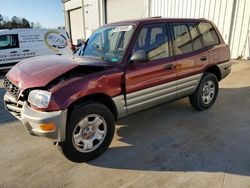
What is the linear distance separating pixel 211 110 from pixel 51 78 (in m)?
3.47

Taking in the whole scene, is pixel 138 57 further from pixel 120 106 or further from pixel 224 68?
pixel 224 68

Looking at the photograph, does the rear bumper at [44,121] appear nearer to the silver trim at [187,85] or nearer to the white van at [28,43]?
the silver trim at [187,85]

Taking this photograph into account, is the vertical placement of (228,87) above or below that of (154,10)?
below

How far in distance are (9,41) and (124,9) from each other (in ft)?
A: 25.6

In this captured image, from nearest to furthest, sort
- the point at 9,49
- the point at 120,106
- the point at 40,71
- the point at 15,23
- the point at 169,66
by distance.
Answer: the point at 40,71 < the point at 120,106 < the point at 169,66 < the point at 9,49 < the point at 15,23

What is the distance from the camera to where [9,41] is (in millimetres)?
A: 9266

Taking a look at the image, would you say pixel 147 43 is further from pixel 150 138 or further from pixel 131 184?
pixel 131 184

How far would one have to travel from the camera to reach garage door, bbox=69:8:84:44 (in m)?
20.5

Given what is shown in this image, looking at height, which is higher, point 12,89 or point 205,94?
point 12,89

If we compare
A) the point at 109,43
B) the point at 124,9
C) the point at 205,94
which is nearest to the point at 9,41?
the point at 109,43

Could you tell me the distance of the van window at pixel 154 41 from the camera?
3436 millimetres

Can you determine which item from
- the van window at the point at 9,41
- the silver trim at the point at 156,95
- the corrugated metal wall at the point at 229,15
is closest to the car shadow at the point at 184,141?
the silver trim at the point at 156,95

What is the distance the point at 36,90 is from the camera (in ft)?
8.79

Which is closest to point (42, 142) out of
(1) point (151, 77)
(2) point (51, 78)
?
(2) point (51, 78)
